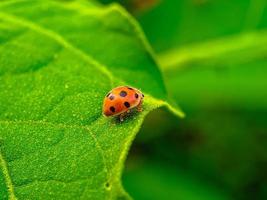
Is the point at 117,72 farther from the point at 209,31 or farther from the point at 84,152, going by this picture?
the point at 209,31

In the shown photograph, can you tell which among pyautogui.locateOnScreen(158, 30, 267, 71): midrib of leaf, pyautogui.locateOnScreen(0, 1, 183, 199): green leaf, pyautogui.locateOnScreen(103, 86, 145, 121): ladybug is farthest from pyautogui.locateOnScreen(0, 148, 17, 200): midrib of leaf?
pyautogui.locateOnScreen(158, 30, 267, 71): midrib of leaf

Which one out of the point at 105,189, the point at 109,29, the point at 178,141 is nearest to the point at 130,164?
the point at 178,141

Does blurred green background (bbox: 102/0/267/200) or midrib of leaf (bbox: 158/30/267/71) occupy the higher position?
midrib of leaf (bbox: 158/30/267/71)

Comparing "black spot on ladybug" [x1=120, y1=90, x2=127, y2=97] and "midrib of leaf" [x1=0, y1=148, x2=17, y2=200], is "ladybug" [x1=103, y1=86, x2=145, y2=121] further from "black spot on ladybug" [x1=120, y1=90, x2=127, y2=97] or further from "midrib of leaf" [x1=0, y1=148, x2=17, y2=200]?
"midrib of leaf" [x1=0, y1=148, x2=17, y2=200]

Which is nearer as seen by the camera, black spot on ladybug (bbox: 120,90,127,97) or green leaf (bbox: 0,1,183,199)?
green leaf (bbox: 0,1,183,199)

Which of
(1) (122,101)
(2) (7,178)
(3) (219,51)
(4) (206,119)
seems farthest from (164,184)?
(2) (7,178)

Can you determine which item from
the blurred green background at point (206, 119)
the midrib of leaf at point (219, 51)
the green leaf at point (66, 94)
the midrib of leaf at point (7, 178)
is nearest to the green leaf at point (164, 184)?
the blurred green background at point (206, 119)

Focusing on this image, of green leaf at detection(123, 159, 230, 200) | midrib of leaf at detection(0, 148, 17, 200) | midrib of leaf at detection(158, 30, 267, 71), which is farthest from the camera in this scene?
green leaf at detection(123, 159, 230, 200)

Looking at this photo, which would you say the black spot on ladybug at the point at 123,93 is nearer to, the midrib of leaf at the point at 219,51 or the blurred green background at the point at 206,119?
the midrib of leaf at the point at 219,51
